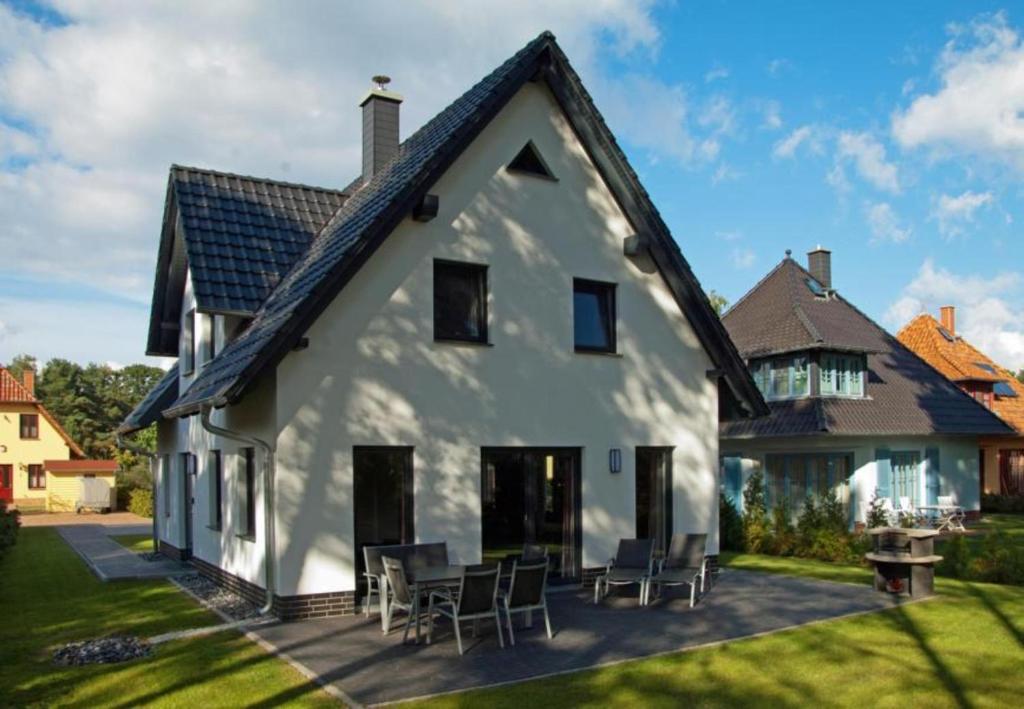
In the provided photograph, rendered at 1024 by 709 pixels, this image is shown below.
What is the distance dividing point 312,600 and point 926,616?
785 cm

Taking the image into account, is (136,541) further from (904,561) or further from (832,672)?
(832,672)

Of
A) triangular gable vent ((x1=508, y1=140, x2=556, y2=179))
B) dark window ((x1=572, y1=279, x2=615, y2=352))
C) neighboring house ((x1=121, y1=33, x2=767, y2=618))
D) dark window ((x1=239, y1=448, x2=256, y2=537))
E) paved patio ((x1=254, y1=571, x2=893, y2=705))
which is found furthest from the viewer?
dark window ((x1=572, y1=279, x2=615, y2=352))

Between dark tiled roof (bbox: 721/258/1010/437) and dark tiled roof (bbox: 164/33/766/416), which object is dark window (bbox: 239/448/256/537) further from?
dark tiled roof (bbox: 721/258/1010/437)

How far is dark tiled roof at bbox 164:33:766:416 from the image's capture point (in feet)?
35.5

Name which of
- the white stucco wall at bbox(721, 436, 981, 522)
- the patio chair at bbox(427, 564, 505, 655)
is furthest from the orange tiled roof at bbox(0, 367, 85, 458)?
the patio chair at bbox(427, 564, 505, 655)

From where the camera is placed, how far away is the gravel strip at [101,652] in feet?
29.2

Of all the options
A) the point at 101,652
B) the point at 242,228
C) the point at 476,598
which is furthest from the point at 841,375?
the point at 101,652

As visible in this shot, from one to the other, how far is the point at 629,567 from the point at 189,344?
31.0ft

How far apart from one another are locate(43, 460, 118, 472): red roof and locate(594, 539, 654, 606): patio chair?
111 feet

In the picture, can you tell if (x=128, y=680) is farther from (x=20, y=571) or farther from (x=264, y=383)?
(x=20, y=571)

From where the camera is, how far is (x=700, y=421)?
1488 centimetres

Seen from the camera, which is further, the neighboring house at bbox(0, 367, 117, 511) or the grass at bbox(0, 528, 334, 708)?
the neighboring house at bbox(0, 367, 117, 511)

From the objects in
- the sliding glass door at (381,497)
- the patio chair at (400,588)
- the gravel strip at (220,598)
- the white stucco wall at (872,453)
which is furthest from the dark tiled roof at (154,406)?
the white stucco wall at (872,453)

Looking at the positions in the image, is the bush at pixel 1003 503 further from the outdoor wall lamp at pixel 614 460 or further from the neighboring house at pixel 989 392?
the outdoor wall lamp at pixel 614 460
